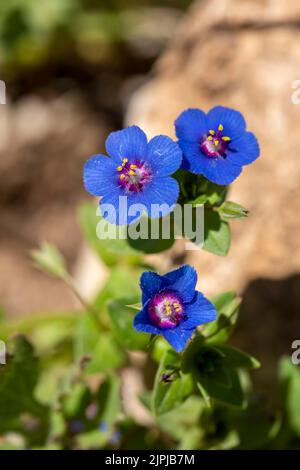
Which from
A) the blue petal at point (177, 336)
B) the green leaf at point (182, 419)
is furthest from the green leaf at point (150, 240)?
the green leaf at point (182, 419)

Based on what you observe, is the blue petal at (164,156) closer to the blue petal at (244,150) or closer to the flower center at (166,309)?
the blue petal at (244,150)

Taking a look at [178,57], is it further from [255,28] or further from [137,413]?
[137,413]

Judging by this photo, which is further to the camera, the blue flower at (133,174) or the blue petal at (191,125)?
the blue petal at (191,125)

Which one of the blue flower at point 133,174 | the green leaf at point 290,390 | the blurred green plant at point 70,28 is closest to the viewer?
the blue flower at point 133,174

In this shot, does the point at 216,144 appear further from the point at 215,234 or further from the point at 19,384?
the point at 19,384

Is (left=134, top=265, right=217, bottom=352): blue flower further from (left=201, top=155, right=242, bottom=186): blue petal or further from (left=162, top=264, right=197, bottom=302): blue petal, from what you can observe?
(left=201, top=155, right=242, bottom=186): blue petal

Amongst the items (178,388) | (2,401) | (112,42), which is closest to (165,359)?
(178,388)

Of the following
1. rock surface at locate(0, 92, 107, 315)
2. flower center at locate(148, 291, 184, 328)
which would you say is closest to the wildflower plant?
flower center at locate(148, 291, 184, 328)
